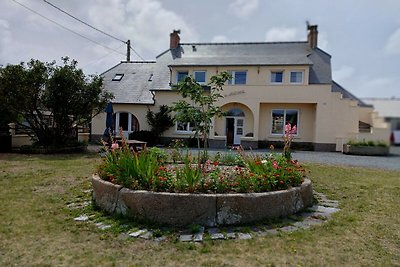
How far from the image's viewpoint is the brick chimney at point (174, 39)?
2728cm

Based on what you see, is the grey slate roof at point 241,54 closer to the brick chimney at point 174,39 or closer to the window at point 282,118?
the brick chimney at point 174,39

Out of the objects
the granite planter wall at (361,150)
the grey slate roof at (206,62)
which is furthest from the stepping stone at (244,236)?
the grey slate roof at (206,62)

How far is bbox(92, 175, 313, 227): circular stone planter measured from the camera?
4664mm

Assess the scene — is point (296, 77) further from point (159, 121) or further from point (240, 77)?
point (159, 121)

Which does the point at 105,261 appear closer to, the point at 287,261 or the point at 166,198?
the point at 166,198

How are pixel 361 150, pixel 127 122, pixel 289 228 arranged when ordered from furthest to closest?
pixel 127 122 < pixel 361 150 < pixel 289 228

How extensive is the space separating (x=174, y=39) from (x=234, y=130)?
1154 cm

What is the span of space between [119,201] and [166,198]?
96cm

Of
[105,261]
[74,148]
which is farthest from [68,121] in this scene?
[105,261]

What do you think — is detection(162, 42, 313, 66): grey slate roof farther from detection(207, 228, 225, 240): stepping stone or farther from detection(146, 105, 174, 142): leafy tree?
detection(207, 228, 225, 240): stepping stone

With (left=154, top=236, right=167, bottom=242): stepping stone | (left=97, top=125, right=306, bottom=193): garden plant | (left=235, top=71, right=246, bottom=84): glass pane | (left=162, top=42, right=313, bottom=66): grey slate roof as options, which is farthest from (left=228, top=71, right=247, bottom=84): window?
(left=154, top=236, right=167, bottom=242): stepping stone

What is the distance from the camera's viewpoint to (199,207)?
4.66 meters

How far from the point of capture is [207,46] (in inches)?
1039

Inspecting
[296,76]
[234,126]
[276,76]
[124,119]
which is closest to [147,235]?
[234,126]
